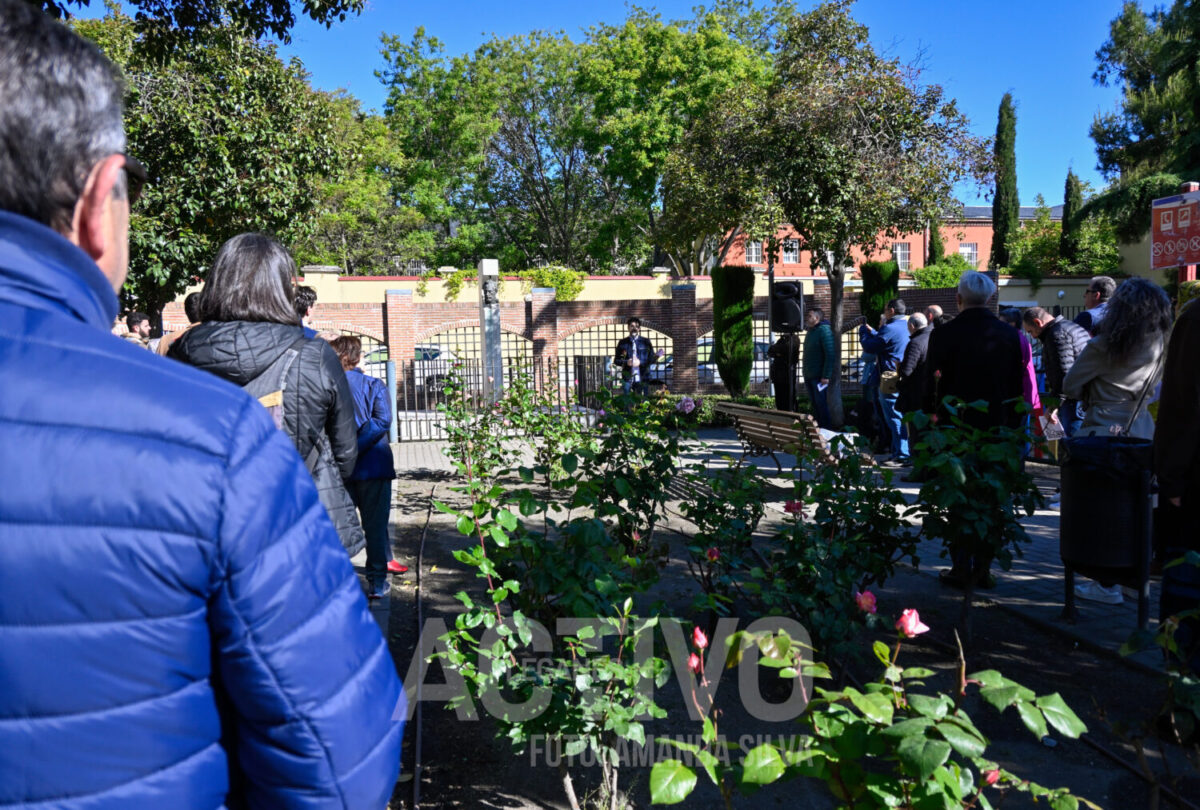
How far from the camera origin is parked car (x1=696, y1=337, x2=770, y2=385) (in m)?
24.5

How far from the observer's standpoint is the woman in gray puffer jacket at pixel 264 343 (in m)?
2.89

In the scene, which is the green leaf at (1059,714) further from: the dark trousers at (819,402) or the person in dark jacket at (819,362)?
the dark trousers at (819,402)

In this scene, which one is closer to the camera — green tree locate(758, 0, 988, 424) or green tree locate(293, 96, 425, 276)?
green tree locate(758, 0, 988, 424)

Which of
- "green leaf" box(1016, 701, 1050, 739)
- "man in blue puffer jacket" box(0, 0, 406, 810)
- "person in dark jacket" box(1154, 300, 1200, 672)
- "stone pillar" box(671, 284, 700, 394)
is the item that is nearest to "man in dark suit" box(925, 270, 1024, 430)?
"person in dark jacket" box(1154, 300, 1200, 672)

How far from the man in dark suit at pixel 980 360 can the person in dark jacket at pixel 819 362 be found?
21.2 feet

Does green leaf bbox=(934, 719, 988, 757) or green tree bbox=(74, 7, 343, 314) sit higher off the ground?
green tree bbox=(74, 7, 343, 314)

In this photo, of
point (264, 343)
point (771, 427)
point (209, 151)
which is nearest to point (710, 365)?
point (209, 151)

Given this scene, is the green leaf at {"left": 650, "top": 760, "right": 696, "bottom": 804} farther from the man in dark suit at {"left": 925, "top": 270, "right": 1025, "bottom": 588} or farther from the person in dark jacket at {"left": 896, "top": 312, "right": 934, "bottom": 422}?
the person in dark jacket at {"left": 896, "top": 312, "right": 934, "bottom": 422}

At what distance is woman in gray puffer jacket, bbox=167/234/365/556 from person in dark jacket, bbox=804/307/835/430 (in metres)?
9.47

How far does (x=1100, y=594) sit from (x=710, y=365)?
1995 cm

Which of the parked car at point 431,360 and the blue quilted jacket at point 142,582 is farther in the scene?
the parked car at point 431,360

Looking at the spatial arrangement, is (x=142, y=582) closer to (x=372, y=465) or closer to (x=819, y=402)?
(x=372, y=465)

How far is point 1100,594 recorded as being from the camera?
5246mm

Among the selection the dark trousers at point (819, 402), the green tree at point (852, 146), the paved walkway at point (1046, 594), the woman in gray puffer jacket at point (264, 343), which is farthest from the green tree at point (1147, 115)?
the woman in gray puffer jacket at point (264, 343)
